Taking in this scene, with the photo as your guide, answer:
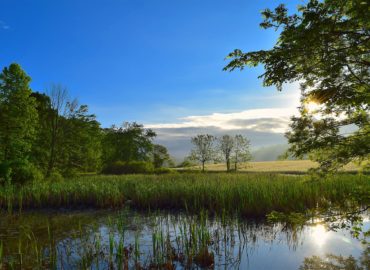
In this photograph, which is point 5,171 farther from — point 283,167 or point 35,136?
point 283,167

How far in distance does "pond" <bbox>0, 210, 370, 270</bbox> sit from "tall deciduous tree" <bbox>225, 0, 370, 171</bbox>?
2667 millimetres

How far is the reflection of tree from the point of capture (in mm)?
7714

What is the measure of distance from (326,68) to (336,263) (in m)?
4.99

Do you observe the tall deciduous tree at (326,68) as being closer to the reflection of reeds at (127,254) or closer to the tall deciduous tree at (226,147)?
the reflection of reeds at (127,254)

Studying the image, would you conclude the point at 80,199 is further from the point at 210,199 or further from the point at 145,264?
the point at 145,264

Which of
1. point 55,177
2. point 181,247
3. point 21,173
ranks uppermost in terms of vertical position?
point 21,173

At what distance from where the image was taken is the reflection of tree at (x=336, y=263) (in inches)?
304

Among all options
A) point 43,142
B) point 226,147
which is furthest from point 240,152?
point 43,142

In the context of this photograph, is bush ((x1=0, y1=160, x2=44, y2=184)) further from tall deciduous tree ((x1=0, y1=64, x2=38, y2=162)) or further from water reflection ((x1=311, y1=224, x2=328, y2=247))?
water reflection ((x1=311, y1=224, x2=328, y2=247))

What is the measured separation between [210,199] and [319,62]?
31.3ft

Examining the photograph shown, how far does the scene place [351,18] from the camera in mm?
6598

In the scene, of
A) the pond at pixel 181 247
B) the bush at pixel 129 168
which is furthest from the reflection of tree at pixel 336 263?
the bush at pixel 129 168

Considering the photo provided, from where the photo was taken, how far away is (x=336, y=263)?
802 centimetres

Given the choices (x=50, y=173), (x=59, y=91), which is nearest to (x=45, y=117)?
(x=59, y=91)
